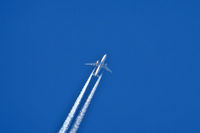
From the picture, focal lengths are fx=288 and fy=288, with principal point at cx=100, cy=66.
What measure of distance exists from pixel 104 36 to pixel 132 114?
5484 mm

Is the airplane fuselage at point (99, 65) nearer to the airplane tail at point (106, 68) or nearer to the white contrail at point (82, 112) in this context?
the airplane tail at point (106, 68)

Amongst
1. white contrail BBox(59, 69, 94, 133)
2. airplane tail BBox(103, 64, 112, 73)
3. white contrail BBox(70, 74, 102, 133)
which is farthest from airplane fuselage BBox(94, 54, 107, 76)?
white contrail BBox(59, 69, 94, 133)

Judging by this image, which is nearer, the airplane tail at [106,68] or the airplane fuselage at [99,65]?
the airplane fuselage at [99,65]

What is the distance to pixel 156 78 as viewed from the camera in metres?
19.1

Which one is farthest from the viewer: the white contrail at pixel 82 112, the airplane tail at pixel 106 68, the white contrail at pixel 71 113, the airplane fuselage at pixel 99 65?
the airplane tail at pixel 106 68

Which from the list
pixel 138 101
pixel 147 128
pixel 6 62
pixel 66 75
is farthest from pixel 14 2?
pixel 147 128

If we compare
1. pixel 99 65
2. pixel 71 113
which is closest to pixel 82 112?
pixel 71 113

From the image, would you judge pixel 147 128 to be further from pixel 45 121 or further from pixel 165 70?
pixel 45 121

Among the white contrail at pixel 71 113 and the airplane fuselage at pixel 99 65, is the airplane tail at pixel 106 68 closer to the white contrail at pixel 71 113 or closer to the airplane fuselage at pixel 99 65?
the airplane fuselage at pixel 99 65

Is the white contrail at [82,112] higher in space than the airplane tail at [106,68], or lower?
lower

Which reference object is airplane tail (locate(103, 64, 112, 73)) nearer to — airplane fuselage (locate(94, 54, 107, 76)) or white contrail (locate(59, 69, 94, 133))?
airplane fuselage (locate(94, 54, 107, 76))

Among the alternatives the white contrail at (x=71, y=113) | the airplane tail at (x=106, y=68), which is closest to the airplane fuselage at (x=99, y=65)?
the airplane tail at (x=106, y=68)

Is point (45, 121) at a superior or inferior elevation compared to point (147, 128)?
inferior

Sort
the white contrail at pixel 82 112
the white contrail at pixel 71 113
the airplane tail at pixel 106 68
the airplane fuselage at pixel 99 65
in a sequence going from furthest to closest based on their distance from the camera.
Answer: the airplane tail at pixel 106 68 → the airplane fuselage at pixel 99 65 → the white contrail at pixel 71 113 → the white contrail at pixel 82 112
